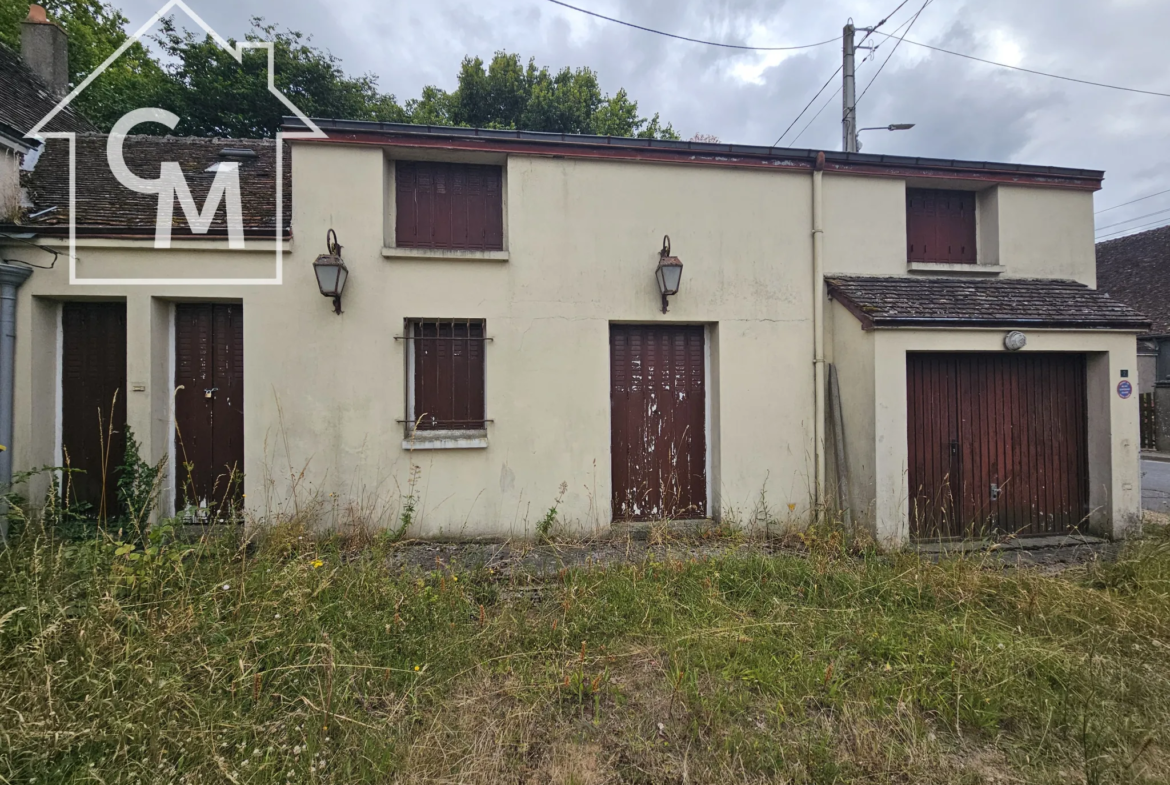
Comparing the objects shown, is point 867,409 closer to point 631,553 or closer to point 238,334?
point 631,553

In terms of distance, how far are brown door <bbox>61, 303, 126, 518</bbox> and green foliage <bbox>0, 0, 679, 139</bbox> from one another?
9.44 metres

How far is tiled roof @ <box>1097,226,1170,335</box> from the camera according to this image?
580 inches

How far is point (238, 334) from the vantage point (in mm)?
5430

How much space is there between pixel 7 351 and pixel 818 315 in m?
9.09

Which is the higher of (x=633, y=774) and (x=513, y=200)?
(x=513, y=200)

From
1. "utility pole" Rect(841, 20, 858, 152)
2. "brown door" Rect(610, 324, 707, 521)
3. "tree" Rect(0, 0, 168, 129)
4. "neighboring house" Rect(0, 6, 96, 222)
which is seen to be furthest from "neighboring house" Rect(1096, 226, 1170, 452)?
"tree" Rect(0, 0, 168, 129)

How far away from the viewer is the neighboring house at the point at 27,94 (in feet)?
17.4

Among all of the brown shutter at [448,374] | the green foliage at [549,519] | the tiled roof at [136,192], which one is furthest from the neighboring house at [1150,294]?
the tiled roof at [136,192]

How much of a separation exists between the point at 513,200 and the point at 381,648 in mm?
4765

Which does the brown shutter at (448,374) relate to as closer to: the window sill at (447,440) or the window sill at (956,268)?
the window sill at (447,440)

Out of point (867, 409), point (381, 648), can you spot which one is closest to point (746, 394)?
point (867, 409)

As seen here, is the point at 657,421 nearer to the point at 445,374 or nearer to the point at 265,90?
the point at 445,374

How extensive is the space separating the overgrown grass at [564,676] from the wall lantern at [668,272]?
3259 millimetres

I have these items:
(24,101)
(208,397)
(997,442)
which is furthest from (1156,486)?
(24,101)
